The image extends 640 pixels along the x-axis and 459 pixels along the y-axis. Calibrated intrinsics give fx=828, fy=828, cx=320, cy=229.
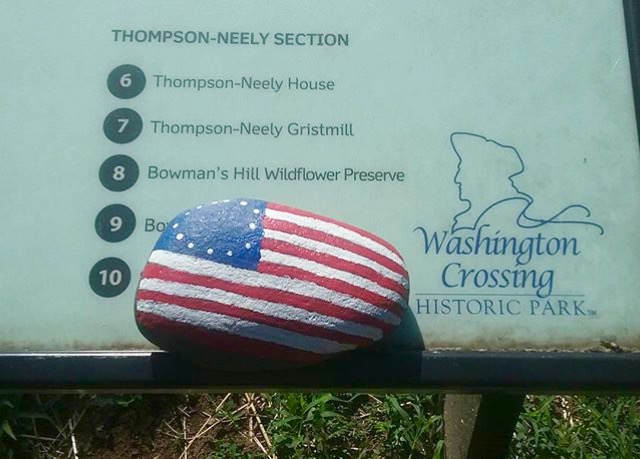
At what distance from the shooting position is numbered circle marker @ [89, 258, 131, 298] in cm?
84

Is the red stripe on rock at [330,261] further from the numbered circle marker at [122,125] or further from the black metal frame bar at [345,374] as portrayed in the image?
the numbered circle marker at [122,125]

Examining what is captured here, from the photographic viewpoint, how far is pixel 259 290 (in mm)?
735

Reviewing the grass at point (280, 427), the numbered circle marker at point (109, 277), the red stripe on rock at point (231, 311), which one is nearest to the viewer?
the red stripe on rock at point (231, 311)

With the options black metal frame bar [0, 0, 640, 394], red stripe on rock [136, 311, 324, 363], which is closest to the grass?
black metal frame bar [0, 0, 640, 394]

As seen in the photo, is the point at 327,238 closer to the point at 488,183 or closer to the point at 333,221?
the point at 333,221

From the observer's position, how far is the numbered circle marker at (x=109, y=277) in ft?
2.75

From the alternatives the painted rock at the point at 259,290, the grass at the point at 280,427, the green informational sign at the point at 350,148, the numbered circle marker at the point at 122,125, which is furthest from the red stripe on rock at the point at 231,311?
the grass at the point at 280,427

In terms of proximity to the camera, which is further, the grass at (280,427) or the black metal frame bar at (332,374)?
the grass at (280,427)

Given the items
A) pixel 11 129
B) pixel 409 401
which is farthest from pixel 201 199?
pixel 409 401

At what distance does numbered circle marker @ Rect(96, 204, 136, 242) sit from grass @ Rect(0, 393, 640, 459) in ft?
2.57

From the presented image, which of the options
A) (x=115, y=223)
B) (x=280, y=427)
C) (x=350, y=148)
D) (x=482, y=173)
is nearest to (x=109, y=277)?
(x=115, y=223)

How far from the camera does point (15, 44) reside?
37.3 inches

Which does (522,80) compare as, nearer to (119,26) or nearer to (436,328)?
(436,328)

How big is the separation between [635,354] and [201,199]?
475mm
